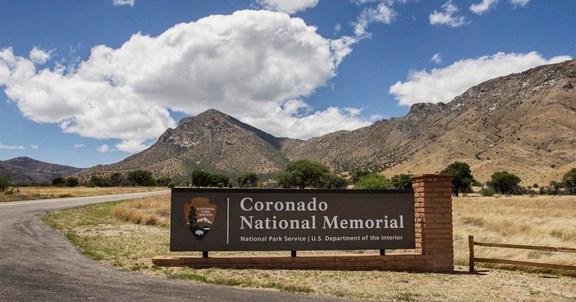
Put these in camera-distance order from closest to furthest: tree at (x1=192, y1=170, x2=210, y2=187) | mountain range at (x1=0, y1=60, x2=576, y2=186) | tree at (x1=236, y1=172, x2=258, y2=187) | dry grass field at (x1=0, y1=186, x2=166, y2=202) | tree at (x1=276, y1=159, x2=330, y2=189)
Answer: dry grass field at (x1=0, y1=186, x2=166, y2=202) < tree at (x1=276, y1=159, x2=330, y2=189) < mountain range at (x1=0, y1=60, x2=576, y2=186) < tree at (x1=192, y1=170, x2=210, y2=187) < tree at (x1=236, y1=172, x2=258, y2=187)

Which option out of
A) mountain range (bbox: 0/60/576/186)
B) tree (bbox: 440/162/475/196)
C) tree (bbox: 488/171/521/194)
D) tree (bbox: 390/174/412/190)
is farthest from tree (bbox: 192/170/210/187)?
tree (bbox: 488/171/521/194)

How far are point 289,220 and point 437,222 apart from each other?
11.4 ft

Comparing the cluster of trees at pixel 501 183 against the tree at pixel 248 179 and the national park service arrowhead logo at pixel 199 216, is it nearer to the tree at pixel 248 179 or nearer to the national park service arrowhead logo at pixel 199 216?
the tree at pixel 248 179

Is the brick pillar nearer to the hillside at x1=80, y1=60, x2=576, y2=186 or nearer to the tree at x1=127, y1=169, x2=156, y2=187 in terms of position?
the hillside at x1=80, y1=60, x2=576, y2=186

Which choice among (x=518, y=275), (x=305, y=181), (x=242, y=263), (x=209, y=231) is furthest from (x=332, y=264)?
(x=305, y=181)

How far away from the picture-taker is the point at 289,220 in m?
10.8

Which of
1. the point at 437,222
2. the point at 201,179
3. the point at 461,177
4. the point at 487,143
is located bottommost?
the point at 437,222

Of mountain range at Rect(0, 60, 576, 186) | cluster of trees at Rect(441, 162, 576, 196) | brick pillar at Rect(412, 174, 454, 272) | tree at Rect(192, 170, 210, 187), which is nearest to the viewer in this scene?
brick pillar at Rect(412, 174, 454, 272)

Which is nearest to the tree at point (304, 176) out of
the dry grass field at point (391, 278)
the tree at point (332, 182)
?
the tree at point (332, 182)

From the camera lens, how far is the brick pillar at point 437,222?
34.9 feet

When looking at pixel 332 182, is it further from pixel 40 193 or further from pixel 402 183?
pixel 40 193

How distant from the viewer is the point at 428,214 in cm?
1070

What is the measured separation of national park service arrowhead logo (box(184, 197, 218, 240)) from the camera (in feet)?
34.2

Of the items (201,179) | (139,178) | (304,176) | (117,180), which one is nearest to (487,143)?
(304,176)
